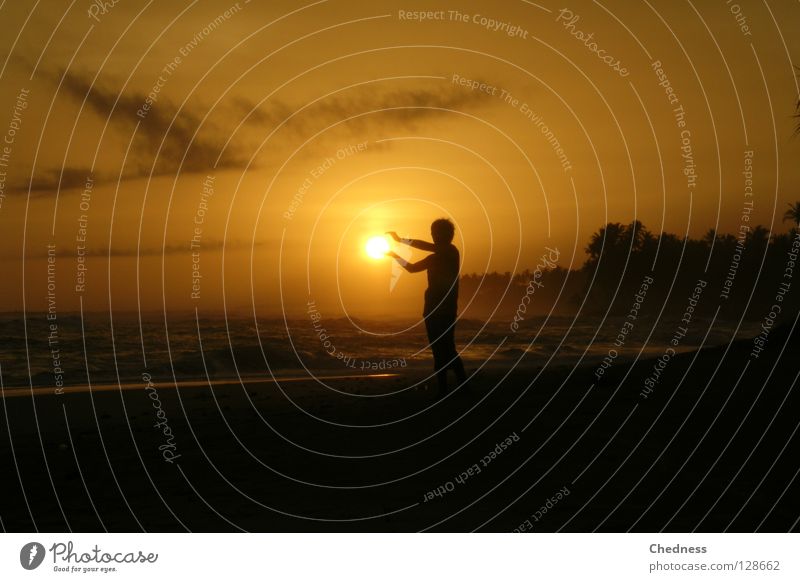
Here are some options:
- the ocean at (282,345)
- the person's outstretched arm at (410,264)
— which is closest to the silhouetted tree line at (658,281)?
the ocean at (282,345)

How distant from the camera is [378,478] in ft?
29.0

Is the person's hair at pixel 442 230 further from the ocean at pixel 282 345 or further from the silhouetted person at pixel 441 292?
the ocean at pixel 282 345

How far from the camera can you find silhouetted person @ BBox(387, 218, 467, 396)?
13.8 meters

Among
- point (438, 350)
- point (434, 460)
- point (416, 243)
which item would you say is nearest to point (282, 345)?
point (438, 350)

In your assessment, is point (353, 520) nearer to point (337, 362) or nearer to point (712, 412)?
point (712, 412)

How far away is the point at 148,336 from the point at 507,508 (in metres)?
23.5

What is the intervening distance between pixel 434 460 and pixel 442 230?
483 cm

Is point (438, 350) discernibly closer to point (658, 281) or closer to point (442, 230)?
point (442, 230)

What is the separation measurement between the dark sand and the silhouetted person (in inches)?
23.3

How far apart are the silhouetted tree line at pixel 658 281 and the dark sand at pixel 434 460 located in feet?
84.6
